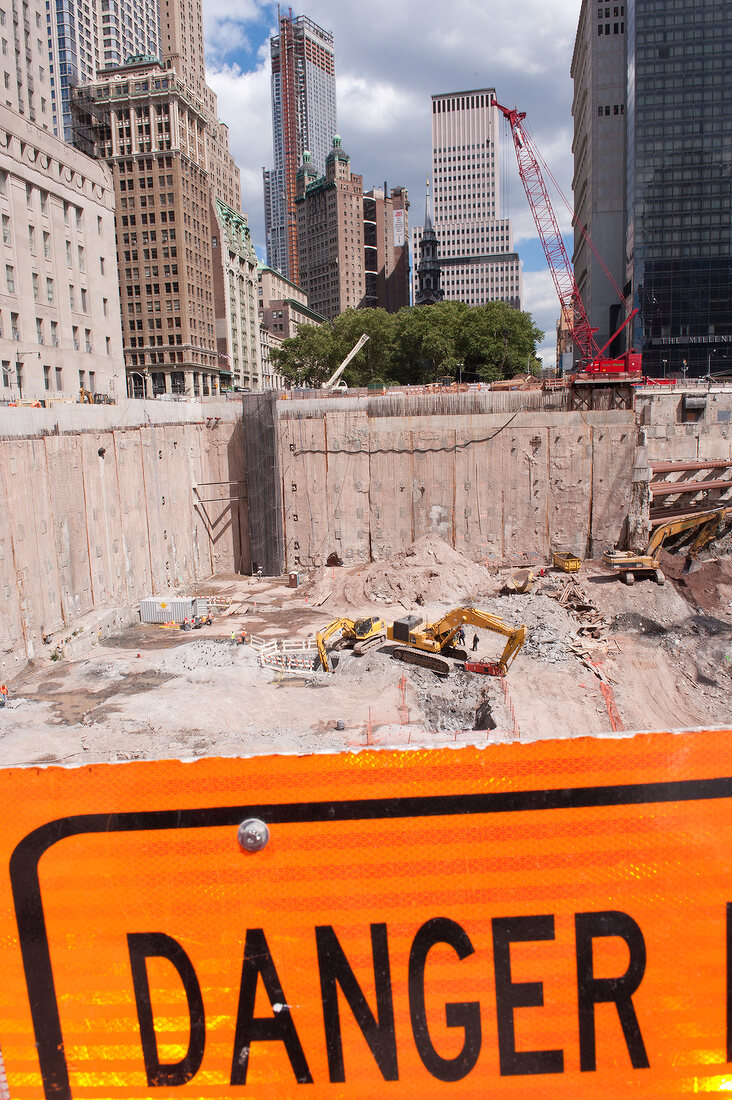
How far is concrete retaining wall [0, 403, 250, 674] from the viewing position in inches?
763

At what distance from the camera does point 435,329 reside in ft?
227

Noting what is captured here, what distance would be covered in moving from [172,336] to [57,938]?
299 ft

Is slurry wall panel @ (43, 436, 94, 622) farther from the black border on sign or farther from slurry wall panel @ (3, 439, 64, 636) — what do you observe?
the black border on sign

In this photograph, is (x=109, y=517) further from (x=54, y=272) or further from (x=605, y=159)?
(x=605, y=159)

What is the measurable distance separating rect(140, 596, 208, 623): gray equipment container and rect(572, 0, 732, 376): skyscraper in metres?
90.0

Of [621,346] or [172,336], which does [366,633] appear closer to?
[172,336]

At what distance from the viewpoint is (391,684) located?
18688mm

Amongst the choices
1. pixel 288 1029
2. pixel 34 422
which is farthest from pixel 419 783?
pixel 34 422

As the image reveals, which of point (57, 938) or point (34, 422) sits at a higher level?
point (34, 422)

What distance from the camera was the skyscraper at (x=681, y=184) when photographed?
91688 mm

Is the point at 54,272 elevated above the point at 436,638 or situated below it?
above

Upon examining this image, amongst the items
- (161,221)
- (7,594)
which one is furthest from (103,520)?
(161,221)

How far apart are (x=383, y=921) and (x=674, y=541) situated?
31.9 meters

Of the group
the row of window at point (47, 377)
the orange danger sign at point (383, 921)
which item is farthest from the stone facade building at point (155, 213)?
the orange danger sign at point (383, 921)
